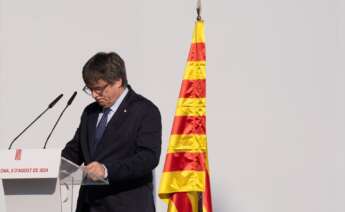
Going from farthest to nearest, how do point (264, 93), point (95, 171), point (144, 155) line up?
point (264, 93)
point (144, 155)
point (95, 171)

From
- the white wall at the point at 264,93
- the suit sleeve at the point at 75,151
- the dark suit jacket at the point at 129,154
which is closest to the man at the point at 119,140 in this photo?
the dark suit jacket at the point at 129,154

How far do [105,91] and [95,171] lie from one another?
360mm

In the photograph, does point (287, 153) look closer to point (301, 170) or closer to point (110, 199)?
point (301, 170)

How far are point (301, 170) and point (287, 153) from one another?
0.11 m

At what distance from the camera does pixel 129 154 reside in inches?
124

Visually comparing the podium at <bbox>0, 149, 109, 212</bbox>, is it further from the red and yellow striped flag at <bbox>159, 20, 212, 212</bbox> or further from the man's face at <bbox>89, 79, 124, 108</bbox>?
the red and yellow striped flag at <bbox>159, 20, 212, 212</bbox>

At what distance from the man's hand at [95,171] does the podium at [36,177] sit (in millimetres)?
17

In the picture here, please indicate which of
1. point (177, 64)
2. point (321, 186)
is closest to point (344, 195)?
point (321, 186)

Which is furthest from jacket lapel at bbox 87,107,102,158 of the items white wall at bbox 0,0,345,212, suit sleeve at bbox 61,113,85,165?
white wall at bbox 0,0,345,212

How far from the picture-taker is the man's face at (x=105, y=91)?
313 cm

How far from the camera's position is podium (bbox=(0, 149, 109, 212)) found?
9.18 feet

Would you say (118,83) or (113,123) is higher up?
(118,83)

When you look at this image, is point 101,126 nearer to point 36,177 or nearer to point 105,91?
point 105,91

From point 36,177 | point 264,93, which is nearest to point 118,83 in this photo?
point 36,177
